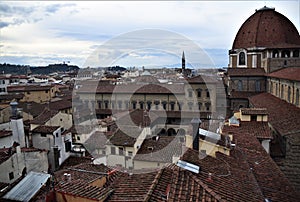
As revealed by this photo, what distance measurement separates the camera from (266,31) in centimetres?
3241

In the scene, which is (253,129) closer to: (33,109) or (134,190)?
(134,190)

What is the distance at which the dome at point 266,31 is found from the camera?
31875 millimetres

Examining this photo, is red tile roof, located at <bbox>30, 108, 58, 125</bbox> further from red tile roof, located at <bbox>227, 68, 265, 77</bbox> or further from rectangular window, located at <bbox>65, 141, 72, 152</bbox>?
red tile roof, located at <bbox>227, 68, 265, 77</bbox>

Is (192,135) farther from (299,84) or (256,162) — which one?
(299,84)

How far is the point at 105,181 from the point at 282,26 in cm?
3335

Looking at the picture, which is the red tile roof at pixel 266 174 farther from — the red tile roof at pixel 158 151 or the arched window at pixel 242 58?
the arched window at pixel 242 58

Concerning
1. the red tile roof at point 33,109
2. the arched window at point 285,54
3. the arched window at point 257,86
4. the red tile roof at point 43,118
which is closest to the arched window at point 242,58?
the arched window at point 257,86

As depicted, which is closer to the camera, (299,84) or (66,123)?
(299,84)

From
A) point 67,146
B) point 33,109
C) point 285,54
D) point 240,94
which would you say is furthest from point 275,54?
point 33,109

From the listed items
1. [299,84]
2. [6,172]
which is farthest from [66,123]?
[299,84]

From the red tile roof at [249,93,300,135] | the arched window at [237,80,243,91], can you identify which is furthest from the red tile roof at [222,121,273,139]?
the arched window at [237,80,243,91]

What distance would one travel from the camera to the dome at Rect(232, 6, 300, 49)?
31875mm

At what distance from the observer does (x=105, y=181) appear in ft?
22.9

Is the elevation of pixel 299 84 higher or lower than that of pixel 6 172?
higher
